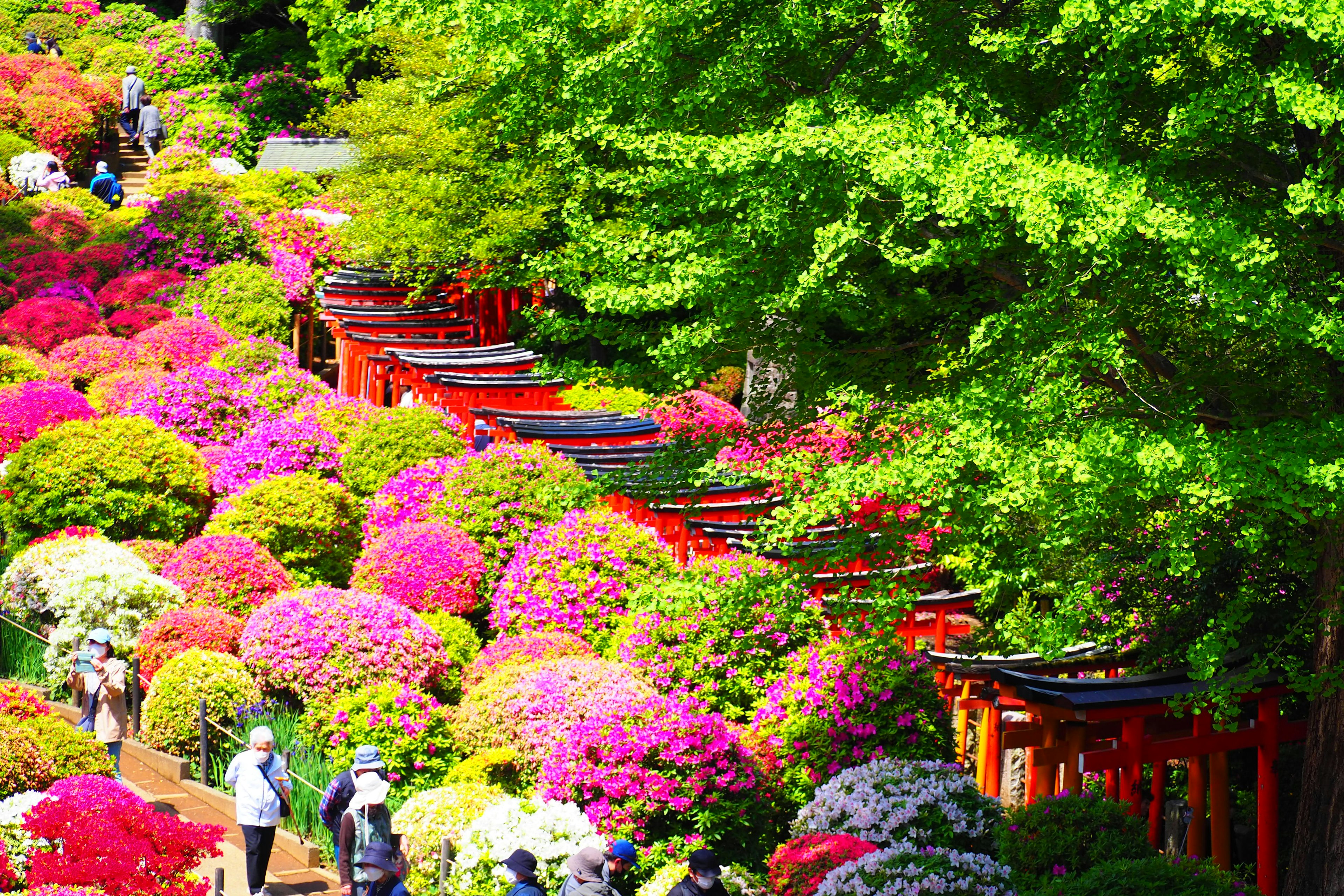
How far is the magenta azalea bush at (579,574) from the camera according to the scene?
13594 millimetres

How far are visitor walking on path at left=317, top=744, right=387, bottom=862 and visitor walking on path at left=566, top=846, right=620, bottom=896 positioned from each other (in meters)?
1.53

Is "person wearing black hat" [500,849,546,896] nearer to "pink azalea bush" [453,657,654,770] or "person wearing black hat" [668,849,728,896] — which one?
"person wearing black hat" [668,849,728,896]

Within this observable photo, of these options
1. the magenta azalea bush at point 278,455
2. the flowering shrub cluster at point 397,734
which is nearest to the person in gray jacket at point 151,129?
the magenta azalea bush at point 278,455

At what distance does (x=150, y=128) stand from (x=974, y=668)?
97.8 feet

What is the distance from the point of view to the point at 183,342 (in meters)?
21.2

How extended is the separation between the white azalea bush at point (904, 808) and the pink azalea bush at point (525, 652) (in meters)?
2.78

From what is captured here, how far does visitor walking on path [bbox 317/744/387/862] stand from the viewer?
29.0 ft

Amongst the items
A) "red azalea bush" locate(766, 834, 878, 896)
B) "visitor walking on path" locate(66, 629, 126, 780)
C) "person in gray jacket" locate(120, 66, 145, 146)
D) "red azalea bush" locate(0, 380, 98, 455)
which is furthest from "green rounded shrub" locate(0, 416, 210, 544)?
"person in gray jacket" locate(120, 66, 145, 146)

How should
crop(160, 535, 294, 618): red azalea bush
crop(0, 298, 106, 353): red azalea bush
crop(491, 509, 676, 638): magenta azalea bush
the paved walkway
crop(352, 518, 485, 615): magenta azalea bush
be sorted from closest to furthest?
the paved walkway < crop(491, 509, 676, 638): magenta azalea bush < crop(160, 535, 294, 618): red azalea bush < crop(352, 518, 485, 615): magenta azalea bush < crop(0, 298, 106, 353): red azalea bush

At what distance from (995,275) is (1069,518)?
2.22 metres

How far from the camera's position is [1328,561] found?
10141 mm

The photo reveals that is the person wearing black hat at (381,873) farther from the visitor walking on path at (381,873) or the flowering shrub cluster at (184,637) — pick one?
the flowering shrub cluster at (184,637)

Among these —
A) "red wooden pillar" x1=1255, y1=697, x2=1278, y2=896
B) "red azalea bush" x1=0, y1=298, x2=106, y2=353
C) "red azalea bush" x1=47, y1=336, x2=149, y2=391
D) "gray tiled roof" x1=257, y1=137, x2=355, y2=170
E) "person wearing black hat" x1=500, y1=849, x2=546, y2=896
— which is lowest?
"red wooden pillar" x1=1255, y1=697, x2=1278, y2=896

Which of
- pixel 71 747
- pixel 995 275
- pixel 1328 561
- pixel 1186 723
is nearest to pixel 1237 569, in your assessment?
pixel 1186 723
